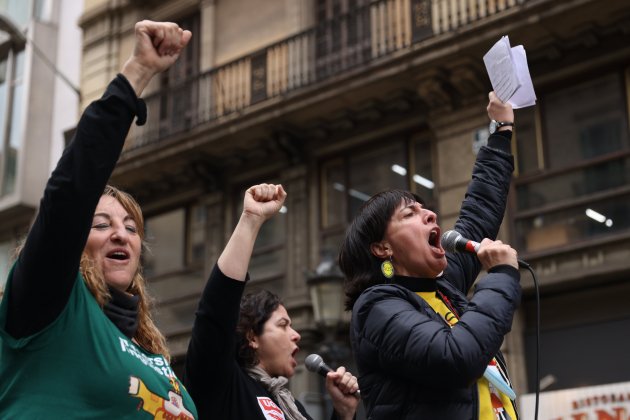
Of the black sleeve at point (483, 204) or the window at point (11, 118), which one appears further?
the window at point (11, 118)

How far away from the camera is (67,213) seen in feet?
7.28

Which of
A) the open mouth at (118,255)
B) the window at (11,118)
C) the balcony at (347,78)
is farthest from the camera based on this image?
the window at (11,118)

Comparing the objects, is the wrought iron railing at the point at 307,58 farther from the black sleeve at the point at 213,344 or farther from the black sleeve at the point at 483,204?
the black sleeve at the point at 213,344

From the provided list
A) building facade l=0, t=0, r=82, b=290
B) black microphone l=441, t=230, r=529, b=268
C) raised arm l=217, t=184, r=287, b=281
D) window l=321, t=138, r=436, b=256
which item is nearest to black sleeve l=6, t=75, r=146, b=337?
raised arm l=217, t=184, r=287, b=281

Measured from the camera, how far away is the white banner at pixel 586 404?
8.80 metres

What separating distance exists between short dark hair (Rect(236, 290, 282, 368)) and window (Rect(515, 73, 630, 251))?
7757mm

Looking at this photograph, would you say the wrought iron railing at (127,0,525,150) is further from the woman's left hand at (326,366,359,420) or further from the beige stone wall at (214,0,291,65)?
the woman's left hand at (326,366,359,420)

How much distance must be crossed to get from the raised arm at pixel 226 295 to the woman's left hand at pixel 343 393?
0.73 m

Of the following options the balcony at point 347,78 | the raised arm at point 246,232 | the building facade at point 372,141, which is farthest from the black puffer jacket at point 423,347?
the balcony at point 347,78

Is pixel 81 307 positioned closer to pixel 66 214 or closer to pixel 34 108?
pixel 66 214

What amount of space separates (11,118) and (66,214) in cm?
1896

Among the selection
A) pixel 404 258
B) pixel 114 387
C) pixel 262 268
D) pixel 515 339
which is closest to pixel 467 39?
pixel 515 339

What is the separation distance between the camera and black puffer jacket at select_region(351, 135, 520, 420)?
2600 mm

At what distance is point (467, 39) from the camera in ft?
40.5
